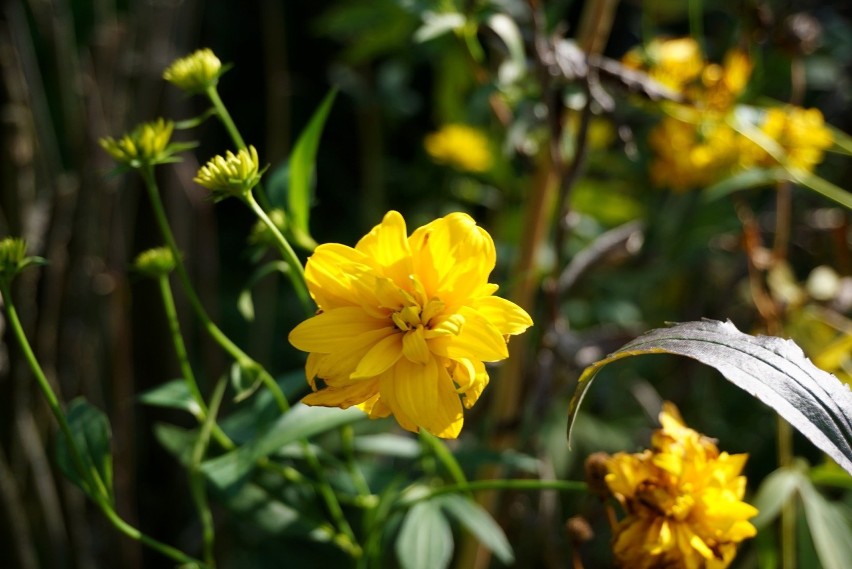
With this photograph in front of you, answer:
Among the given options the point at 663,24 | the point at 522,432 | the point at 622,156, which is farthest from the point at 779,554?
the point at 663,24

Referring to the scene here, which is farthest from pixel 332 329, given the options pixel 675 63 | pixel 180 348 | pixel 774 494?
pixel 675 63

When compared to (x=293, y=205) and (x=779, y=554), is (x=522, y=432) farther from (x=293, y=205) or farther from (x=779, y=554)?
(x=293, y=205)

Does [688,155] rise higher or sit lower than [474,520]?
higher

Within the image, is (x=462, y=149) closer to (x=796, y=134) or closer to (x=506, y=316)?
(x=796, y=134)

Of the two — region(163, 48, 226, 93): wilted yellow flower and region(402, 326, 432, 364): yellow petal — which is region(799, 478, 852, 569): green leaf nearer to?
region(402, 326, 432, 364): yellow petal

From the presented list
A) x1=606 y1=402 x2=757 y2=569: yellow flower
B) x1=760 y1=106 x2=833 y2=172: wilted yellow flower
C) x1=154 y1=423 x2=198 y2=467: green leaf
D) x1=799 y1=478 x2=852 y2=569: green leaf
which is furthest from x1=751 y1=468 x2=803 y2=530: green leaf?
x1=154 y1=423 x2=198 y2=467: green leaf

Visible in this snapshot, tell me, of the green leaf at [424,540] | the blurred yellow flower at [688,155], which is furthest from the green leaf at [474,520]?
the blurred yellow flower at [688,155]
